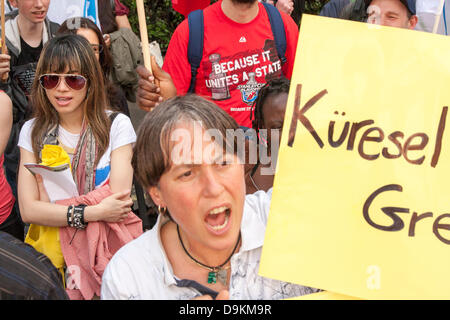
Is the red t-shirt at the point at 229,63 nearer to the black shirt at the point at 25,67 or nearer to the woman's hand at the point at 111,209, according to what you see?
the woman's hand at the point at 111,209

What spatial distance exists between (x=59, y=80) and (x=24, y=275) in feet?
4.41

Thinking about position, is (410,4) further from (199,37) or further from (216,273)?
(216,273)

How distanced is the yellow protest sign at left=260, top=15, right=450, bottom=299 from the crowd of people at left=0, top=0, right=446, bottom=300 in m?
0.21

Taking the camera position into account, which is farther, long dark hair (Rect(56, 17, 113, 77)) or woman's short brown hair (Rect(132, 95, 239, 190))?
long dark hair (Rect(56, 17, 113, 77))

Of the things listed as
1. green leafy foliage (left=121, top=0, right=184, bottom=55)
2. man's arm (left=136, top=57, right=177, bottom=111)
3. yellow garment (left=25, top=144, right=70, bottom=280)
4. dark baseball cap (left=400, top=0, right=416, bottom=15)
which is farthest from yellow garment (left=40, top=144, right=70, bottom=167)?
green leafy foliage (left=121, top=0, right=184, bottom=55)

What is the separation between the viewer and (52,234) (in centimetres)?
225

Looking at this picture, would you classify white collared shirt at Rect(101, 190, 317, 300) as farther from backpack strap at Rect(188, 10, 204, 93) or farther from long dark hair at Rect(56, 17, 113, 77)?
long dark hair at Rect(56, 17, 113, 77)

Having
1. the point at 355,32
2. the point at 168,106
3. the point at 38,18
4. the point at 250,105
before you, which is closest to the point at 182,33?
the point at 250,105

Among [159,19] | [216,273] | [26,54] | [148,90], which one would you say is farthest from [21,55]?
[159,19]

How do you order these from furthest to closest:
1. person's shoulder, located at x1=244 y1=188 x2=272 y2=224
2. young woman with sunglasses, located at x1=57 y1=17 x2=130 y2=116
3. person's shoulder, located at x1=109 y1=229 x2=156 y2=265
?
young woman with sunglasses, located at x1=57 y1=17 x2=130 y2=116, person's shoulder, located at x1=244 y1=188 x2=272 y2=224, person's shoulder, located at x1=109 y1=229 x2=156 y2=265

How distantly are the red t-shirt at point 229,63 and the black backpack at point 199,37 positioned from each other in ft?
0.08

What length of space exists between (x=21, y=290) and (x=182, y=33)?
1.81 metres

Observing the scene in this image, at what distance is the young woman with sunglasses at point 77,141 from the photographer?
221 centimetres

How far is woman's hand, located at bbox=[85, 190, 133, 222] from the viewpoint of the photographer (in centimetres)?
218
